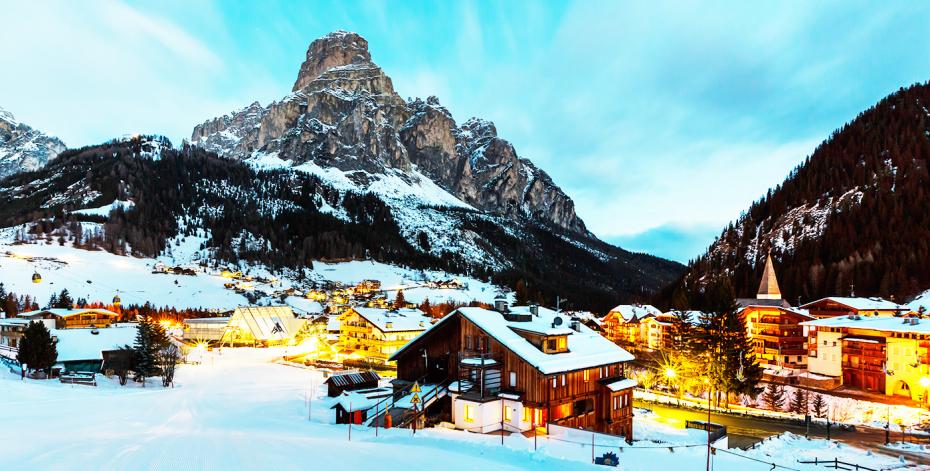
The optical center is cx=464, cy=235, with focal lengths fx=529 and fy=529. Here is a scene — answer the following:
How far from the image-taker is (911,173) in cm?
12338

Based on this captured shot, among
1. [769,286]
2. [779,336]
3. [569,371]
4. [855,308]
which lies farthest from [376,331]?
[769,286]

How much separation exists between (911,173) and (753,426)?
121 m

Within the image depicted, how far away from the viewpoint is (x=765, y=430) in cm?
3784

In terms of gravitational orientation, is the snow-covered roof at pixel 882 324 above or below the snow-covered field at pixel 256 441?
above

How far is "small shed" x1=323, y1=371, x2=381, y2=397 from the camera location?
1602 inches

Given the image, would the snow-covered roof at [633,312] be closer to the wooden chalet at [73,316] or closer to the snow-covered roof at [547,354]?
the snow-covered roof at [547,354]

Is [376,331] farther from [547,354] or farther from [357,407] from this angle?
[547,354]

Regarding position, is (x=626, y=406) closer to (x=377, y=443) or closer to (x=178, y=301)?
(x=377, y=443)

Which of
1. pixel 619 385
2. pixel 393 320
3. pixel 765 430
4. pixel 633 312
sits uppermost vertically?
pixel 633 312

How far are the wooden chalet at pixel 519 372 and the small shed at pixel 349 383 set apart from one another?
5.66 meters

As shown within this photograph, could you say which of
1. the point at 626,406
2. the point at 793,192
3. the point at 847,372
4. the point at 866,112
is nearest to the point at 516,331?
the point at 626,406

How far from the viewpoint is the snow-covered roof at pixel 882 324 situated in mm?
49469

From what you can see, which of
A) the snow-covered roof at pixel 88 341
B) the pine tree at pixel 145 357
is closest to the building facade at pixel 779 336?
the pine tree at pixel 145 357

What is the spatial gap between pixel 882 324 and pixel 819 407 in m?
16.8
